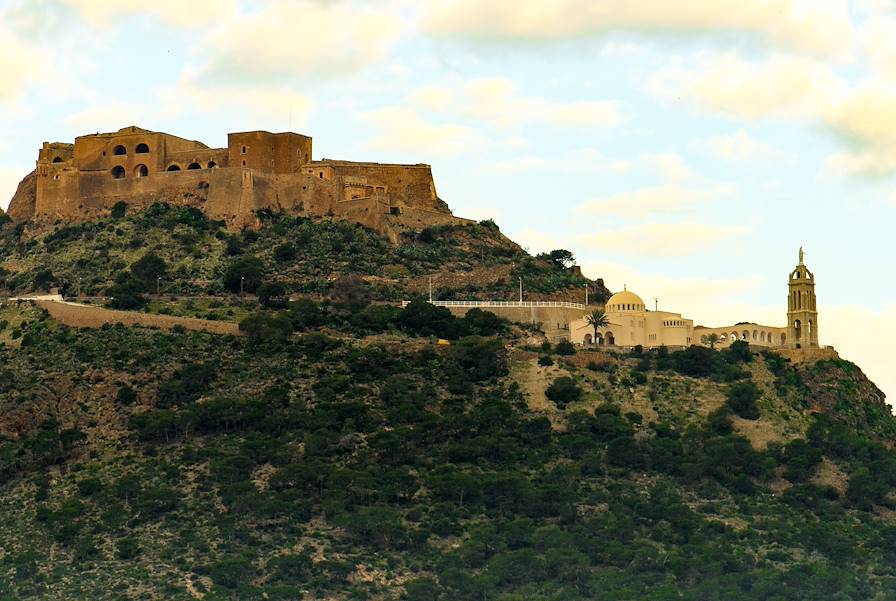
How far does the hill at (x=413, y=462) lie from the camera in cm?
8188

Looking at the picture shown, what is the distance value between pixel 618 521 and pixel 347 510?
10.3 m

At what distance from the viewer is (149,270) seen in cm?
10375

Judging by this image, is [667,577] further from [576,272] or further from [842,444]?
[576,272]

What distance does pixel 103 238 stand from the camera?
107562mm

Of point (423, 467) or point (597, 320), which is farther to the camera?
point (597, 320)

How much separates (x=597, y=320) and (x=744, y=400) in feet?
26.6

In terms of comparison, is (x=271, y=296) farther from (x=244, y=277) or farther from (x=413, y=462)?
(x=413, y=462)

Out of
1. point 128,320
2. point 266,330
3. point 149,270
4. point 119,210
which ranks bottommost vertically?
point 266,330

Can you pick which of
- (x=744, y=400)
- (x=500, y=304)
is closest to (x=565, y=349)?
(x=500, y=304)

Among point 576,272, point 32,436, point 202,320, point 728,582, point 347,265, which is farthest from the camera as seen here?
point 576,272

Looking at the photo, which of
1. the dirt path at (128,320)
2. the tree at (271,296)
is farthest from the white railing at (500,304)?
the dirt path at (128,320)

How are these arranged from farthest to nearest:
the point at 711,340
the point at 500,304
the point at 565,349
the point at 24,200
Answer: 1. the point at 24,200
2. the point at 500,304
3. the point at 711,340
4. the point at 565,349

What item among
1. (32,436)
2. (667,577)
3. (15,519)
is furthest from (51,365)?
(667,577)

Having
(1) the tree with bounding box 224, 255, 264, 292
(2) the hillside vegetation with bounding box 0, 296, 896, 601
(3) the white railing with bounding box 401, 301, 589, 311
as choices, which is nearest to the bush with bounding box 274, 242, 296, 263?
(1) the tree with bounding box 224, 255, 264, 292
